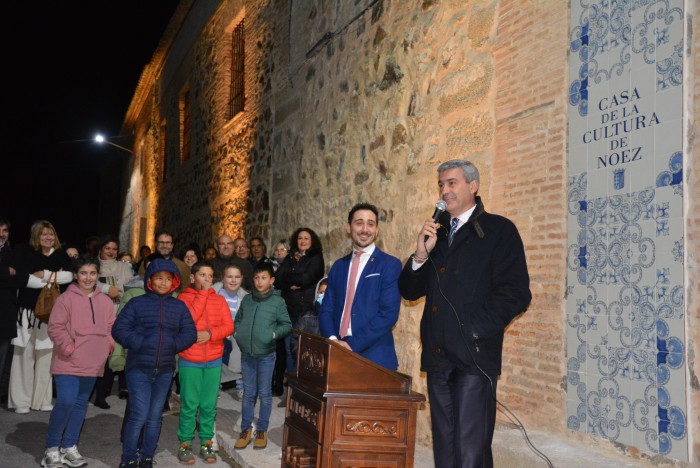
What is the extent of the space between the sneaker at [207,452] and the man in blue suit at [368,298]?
6.02ft

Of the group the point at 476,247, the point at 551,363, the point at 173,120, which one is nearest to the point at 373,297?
the point at 476,247

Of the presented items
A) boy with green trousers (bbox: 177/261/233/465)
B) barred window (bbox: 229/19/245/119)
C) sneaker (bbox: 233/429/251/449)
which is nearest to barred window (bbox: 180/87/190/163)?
barred window (bbox: 229/19/245/119)

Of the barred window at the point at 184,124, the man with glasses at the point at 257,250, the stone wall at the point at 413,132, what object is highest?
the barred window at the point at 184,124

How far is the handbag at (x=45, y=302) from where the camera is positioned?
21.4 ft

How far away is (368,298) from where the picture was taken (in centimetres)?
409

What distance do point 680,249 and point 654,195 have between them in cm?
36

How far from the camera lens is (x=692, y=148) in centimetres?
387

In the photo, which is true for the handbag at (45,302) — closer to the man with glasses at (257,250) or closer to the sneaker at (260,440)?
the sneaker at (260,440)

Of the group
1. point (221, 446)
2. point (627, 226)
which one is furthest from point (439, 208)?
point (221, 446)

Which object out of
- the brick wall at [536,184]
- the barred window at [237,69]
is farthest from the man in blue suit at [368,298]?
the barred window at [237,69]

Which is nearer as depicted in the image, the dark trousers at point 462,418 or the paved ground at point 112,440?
the dark trousers at point 462,418

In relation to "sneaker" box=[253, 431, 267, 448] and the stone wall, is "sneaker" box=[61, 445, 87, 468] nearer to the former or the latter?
"sneaker" box=[253, 431, 267, 448]

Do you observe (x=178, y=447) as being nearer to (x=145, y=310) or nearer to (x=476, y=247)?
(x=145, y=310)

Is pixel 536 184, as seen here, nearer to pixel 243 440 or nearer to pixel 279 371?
pixel 243 440
